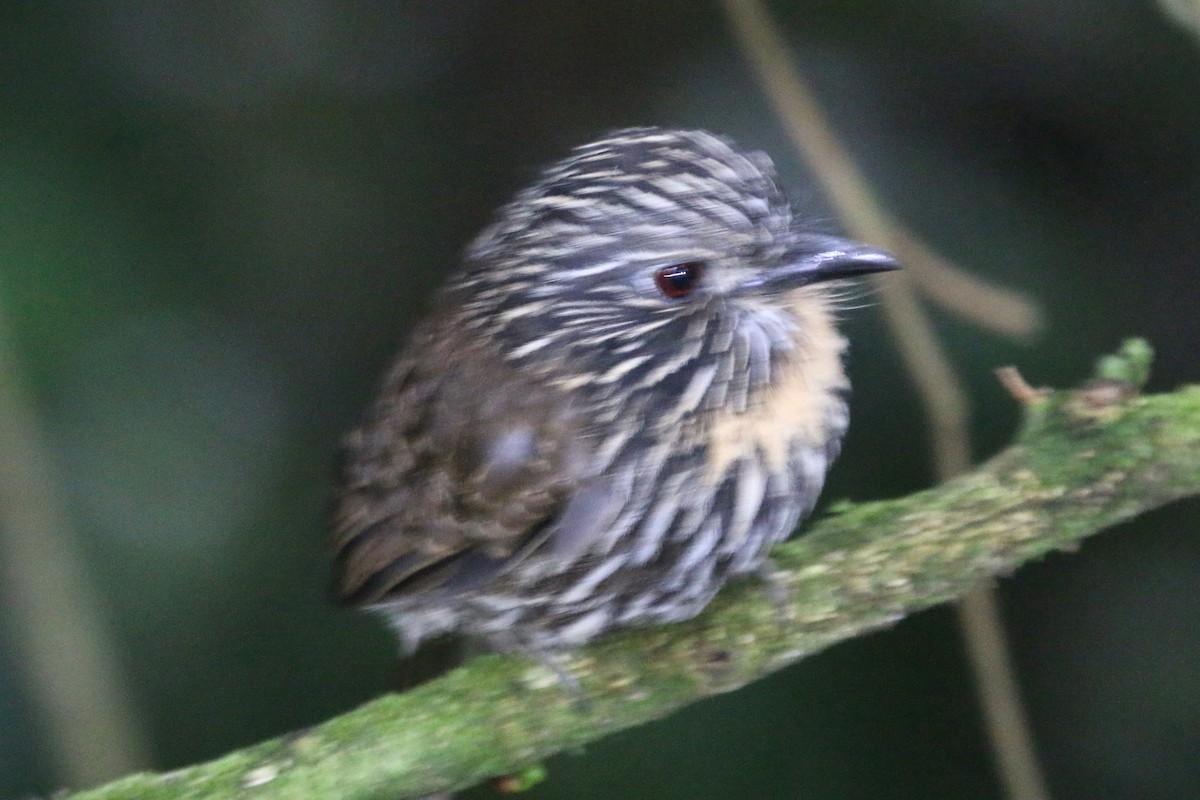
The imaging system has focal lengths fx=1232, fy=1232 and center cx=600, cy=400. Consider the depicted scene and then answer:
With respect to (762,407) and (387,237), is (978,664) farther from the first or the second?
(387,237)

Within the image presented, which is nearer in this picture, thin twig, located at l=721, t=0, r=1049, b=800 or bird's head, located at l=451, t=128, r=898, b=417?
bird's head, located at l=451, t=128, r=898, b=417

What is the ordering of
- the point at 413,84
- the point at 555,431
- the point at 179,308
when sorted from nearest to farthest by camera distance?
the point at 555,431
the point at 179,308
the point at 413,84

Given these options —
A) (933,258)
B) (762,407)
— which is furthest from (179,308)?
(933,258)

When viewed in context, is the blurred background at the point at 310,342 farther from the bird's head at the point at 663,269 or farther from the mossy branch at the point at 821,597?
the bird's head at the point at 663,269

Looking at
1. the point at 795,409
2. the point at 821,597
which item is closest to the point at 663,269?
the point at 795,409

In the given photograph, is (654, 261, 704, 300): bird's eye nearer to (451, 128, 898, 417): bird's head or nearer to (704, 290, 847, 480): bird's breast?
(451, 128, 898, 417): bird's head

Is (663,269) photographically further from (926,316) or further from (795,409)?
(926,316)

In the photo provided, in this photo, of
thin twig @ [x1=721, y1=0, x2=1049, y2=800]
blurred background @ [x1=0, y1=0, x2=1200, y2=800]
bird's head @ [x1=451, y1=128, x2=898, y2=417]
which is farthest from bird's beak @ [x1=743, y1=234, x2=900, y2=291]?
blurred background @ [x1=0, y1=0, x2=1200, y2=800]
